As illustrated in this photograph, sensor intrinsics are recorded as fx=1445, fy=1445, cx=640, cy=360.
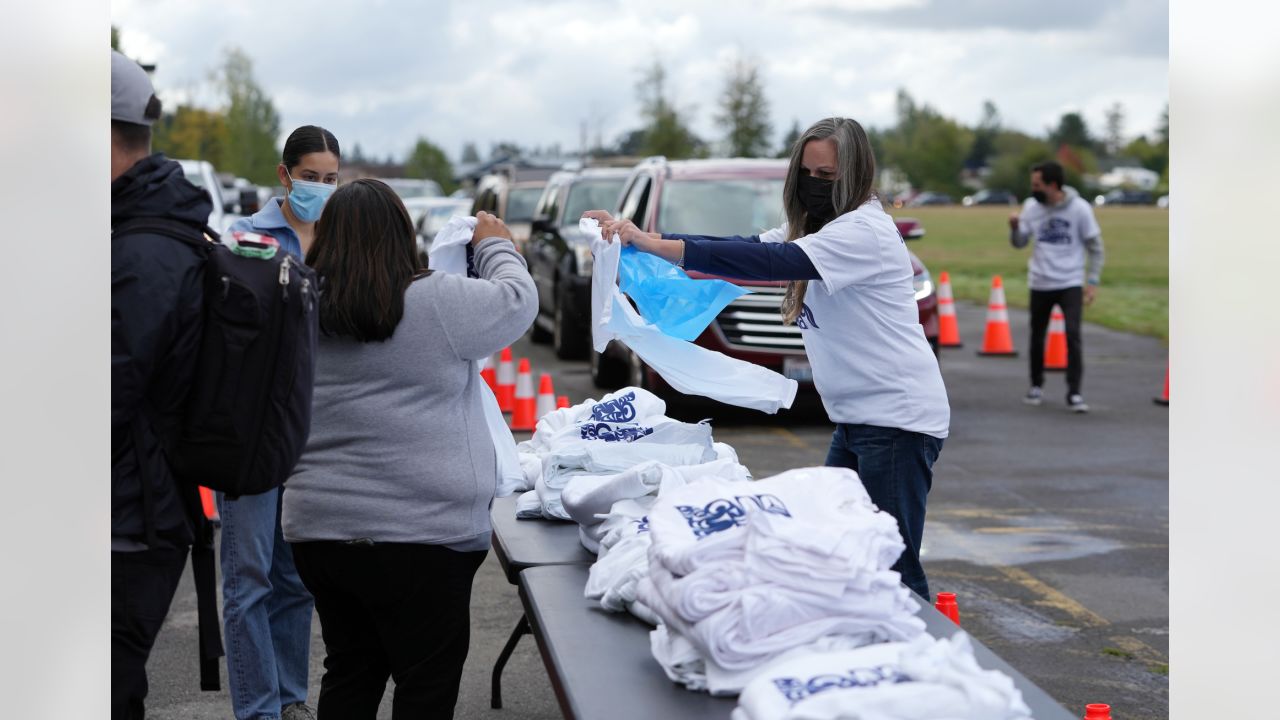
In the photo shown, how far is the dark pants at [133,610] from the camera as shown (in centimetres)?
311

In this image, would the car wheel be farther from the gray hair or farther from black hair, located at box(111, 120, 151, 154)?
black hair, located at box(111, 120, 151, 154)

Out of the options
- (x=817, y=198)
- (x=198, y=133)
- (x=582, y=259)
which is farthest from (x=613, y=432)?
(x=198, y=133)

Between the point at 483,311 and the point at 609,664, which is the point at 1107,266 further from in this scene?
the point at 609,664

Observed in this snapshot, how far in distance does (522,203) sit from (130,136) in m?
20.5

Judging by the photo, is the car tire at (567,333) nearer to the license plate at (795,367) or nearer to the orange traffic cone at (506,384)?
the orange traffic cone at (506,384)

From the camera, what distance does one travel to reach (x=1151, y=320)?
22.1 meters

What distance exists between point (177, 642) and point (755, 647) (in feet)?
13.4

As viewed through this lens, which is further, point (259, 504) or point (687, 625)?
point (259, 504)

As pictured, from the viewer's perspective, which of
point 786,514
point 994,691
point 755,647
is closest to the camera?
point 994,691

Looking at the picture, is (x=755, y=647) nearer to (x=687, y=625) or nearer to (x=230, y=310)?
(x=687, y=625)

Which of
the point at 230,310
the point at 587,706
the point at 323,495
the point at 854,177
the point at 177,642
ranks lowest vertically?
the point at 177,642

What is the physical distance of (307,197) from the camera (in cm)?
511

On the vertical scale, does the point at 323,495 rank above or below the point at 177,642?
above

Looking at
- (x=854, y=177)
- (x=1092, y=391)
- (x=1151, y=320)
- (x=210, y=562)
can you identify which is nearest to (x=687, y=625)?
(x=210, y=562)
